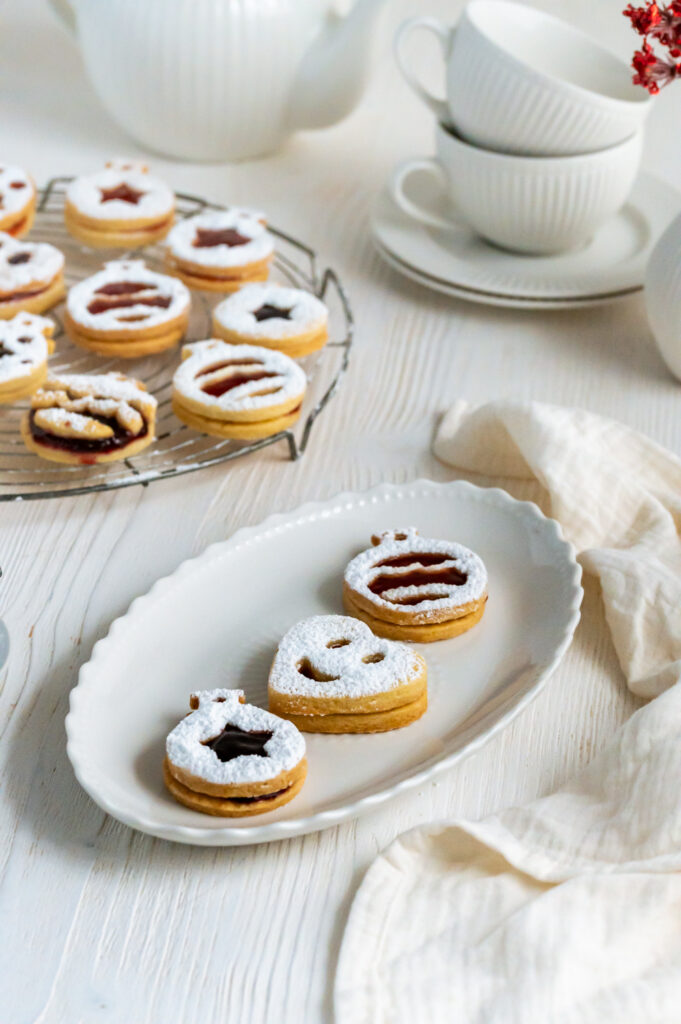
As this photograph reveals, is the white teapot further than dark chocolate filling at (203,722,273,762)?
Yes

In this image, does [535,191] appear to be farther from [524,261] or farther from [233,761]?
[233,761]

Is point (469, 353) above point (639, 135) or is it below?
below

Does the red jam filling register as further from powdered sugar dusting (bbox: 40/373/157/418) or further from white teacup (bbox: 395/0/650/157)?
white teacup (bbox: 395/0/650/157)

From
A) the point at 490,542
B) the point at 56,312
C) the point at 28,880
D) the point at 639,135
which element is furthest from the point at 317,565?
the point at 639,135

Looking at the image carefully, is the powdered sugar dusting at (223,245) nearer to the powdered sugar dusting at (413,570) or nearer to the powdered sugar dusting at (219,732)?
the powdered sugar dusting at (413,570)

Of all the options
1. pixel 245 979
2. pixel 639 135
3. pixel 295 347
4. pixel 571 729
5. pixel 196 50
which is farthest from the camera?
pixel 196 50

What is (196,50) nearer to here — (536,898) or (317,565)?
(317,565)

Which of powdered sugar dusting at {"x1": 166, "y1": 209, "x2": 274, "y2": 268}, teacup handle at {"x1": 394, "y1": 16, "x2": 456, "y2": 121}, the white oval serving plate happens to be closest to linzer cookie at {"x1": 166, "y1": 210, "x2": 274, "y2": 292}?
powdered sugar dusting at {"x1": 166, "y1": 209, "x2": 274, "y2": 268}

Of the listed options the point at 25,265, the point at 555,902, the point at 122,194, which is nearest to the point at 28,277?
the point at 25,265
